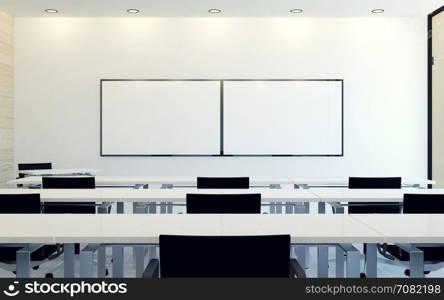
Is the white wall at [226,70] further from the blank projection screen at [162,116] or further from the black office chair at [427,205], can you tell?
the black office chair at [427,205]

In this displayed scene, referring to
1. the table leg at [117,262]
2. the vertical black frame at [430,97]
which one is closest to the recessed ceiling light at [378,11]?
the vertical black frame at [430,97]

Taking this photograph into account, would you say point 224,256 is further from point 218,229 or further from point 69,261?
point 69,261

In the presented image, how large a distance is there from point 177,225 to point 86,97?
538 cm

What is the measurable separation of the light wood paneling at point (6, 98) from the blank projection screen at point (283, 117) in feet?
10.9

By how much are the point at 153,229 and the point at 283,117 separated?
17.0 ft

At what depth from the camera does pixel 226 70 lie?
673cm

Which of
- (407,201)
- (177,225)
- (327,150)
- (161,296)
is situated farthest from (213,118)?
(161,296)

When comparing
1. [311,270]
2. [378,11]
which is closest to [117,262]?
[311,270]

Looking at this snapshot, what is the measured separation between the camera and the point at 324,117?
6707 millimetres

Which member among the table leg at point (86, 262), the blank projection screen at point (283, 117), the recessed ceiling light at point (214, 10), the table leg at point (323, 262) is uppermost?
the recessed ceiling light at point (214, 10)

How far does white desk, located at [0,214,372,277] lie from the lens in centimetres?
163

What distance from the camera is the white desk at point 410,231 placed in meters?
1.63

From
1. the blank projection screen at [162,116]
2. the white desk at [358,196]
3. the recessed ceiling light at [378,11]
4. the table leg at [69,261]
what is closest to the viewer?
the table leg at [69,261]

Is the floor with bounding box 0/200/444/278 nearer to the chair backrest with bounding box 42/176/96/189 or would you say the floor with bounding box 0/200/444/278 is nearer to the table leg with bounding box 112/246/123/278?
the chair backrest with bounding box 42/176/96/189
